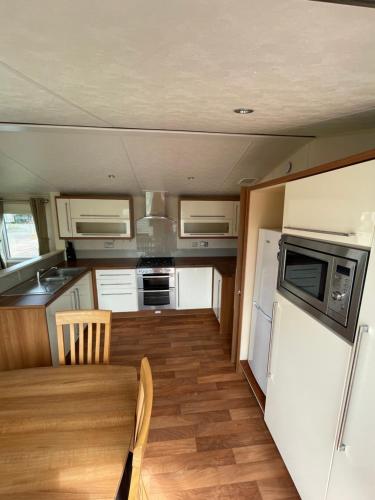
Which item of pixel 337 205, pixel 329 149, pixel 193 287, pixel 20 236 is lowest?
pixel 193 287

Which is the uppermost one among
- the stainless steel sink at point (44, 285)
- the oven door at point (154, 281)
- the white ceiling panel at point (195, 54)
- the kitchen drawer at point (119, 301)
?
the white ceiling panel at point (195, 54)

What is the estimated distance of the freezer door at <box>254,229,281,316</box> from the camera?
1.63 meters

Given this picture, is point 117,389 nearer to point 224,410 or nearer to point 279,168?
point 224,410

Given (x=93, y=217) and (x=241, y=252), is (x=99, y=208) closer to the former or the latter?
(x=93, y=217)

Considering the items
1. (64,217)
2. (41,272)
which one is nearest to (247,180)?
(64,217)

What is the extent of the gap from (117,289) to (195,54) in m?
2.97

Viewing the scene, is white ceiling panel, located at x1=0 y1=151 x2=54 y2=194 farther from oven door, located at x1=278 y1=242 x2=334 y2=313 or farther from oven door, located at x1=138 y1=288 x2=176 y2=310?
oven door, located at x1=278 y1=242 x2=334 y2=313

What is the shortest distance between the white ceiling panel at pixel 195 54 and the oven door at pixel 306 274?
0.77 meters

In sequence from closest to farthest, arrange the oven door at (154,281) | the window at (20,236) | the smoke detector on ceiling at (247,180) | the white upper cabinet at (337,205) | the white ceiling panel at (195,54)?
the white ceiling panel at (195,54) < the white upper cabinet at (337,205) < the smoke detector on ceiling at (247,180) < the oven door at (154,281) < the window at (20,236)

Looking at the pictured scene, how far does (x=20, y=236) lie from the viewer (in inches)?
155

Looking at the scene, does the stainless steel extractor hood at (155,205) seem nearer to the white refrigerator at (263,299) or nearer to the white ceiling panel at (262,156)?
the white ceiling panel at (262,156)

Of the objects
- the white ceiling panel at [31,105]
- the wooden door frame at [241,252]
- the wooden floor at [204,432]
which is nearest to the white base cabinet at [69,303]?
the wooden floor at [204,432]

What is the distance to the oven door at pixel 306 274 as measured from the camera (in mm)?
1042

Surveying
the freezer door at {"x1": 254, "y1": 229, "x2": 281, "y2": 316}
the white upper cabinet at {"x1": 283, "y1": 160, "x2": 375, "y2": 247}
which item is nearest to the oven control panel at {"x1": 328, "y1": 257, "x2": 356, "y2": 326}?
the white upper cabinet at {"x1": 283, "y1": 160, "x2": 375, "y2": 247}
